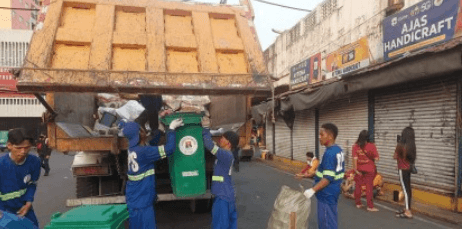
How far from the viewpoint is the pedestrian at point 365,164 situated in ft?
19.9

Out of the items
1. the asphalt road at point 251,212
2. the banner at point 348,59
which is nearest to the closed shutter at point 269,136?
the banner at point 348,59

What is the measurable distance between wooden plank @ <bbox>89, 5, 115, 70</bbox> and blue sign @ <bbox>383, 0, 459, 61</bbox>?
6017 millimetres

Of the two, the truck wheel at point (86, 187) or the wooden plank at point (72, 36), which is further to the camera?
the truck wheel at point (86, 187)

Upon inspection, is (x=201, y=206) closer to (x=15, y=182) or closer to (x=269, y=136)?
(x=15, y=182)

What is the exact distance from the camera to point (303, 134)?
13.0m

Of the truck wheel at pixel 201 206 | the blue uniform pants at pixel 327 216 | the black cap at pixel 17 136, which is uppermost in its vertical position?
the black cap at pixel 17 136

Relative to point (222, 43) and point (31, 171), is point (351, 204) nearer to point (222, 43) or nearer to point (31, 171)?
point (222, 43)

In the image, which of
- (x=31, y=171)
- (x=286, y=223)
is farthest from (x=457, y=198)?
(x=31, y=171)

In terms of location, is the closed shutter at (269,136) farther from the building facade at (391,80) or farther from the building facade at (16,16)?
the building facade at (16,16)

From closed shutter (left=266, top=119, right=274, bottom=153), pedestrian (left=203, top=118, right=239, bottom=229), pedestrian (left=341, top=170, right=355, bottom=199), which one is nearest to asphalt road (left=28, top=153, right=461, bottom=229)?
pedestrian (left=341, top=170, right=355, bottom=199)

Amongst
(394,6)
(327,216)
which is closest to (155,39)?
(327,216)

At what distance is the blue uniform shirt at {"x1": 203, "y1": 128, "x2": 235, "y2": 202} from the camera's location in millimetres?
3663

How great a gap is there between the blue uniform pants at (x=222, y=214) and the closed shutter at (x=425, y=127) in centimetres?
497

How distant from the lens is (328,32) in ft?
37.0
